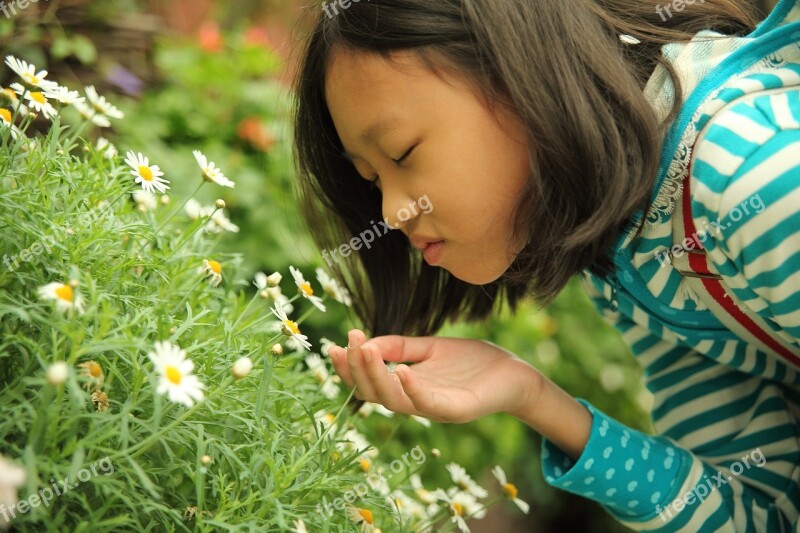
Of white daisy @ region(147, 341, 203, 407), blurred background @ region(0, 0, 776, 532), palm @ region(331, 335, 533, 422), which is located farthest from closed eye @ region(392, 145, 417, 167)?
blurred background @ region(0, 0, 776, 532)

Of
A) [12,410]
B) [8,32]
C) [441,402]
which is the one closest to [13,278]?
[12,410]

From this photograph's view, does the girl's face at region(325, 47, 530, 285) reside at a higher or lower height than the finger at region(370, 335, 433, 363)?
higher

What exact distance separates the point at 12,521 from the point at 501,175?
2.10 ft

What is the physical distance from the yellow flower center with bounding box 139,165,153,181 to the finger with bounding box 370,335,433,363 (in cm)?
33

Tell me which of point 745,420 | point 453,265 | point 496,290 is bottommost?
point 745,420

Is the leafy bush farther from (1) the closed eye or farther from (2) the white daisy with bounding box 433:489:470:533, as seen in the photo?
(1) the closed eye

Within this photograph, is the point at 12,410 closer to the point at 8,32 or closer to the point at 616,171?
the point at 616,171

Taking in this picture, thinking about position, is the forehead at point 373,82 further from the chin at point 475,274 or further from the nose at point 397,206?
the chin at point 475,274

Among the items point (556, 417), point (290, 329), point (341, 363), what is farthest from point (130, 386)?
point (556, 417)

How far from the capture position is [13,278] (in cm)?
79

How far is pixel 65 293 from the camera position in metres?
0.66

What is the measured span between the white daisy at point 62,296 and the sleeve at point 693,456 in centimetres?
76

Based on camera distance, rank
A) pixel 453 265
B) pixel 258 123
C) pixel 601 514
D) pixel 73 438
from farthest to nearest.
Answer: pixel 601 514, pixel 258 123, pixel 453 265, pixel 73 438

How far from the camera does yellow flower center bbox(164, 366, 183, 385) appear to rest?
25.5 inches
